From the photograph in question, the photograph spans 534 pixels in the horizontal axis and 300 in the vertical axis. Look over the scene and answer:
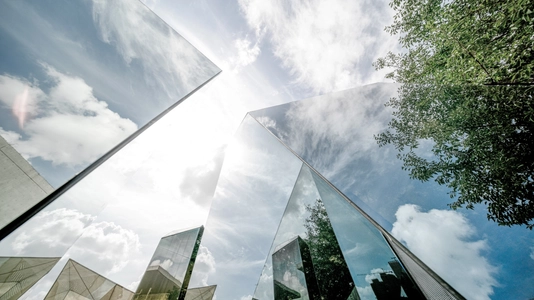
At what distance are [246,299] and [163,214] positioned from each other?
6.25m

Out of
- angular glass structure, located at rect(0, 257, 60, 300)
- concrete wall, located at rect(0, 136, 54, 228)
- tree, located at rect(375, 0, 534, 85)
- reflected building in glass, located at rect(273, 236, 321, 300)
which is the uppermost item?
tree, located at rect(375, 0, 534, 85)

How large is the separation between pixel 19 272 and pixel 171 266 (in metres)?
10.7

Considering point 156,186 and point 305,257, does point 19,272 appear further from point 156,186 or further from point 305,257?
point 305,257

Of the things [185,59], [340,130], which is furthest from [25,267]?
[340,130]

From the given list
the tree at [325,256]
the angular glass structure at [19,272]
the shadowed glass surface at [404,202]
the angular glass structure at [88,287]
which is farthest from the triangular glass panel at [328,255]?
the angular glass structure at [88,287]

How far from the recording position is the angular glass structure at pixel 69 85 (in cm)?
204

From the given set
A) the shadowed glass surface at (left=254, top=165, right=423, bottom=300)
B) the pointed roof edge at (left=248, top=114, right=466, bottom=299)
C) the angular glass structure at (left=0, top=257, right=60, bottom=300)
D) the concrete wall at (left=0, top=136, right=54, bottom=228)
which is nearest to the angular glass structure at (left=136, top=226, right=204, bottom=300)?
the shadowed glass surface at (left=254, top=165, right=423, bottom=300)

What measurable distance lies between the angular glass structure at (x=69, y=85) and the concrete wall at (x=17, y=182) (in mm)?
21

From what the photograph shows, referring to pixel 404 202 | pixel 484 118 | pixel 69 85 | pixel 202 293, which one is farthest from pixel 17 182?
pixel 202 293

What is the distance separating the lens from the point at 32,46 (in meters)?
2.21

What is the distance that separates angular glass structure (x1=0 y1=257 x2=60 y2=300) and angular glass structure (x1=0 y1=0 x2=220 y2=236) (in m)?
0.90

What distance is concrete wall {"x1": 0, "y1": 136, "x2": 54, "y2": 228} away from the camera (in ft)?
6.28

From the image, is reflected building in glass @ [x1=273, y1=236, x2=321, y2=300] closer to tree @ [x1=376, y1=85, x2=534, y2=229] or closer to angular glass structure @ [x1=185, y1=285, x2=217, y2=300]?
tree @ [x1=376, y1=85, x2=534, y2=229]

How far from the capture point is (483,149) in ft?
10.4
